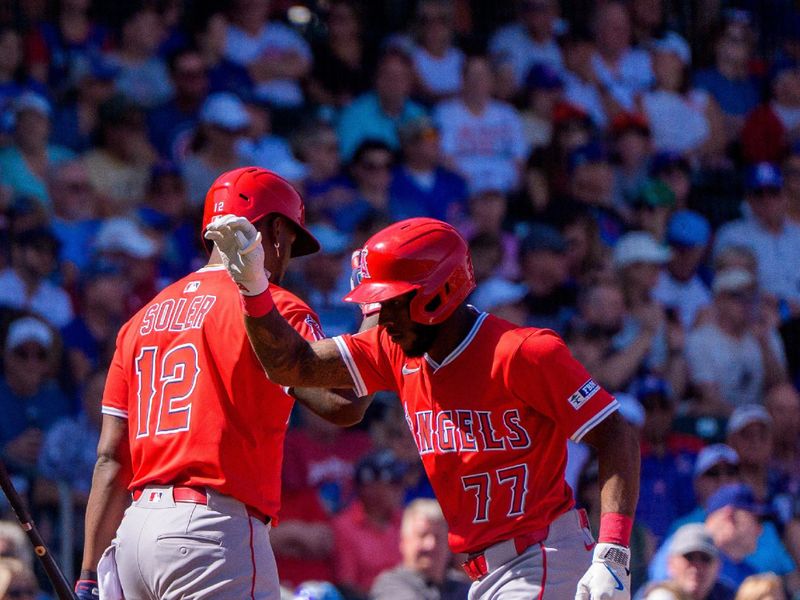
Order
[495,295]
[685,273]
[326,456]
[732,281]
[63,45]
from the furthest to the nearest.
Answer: [685,273]
[732,281]
[63,45]
[495,295]
[326,456]

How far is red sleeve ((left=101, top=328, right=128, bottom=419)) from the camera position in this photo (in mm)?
5102

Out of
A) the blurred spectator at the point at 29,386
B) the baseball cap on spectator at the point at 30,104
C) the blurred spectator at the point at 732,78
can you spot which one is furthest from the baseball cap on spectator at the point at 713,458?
the baseball cap on spectator at the point at 30,104

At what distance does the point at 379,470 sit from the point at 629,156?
4.09 metres

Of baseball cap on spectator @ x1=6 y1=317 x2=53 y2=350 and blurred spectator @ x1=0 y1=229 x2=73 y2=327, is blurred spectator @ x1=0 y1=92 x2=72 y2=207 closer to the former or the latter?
blurred spectator @ x1=0 y1=229 x2=73 y2=327

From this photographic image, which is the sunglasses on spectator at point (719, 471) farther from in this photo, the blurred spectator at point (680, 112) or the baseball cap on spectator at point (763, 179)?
the blurred spectator at point (680, 112)

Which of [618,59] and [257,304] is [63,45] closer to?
[618,59]

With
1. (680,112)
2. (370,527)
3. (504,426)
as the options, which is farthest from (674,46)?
(504,426)

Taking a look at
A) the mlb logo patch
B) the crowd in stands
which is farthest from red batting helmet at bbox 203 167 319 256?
the crowd in stands

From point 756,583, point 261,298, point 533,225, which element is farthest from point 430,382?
point 533,225

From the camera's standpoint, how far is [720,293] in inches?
414

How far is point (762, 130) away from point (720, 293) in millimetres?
2232

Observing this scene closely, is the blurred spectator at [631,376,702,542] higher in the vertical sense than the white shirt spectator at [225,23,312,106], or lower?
lower

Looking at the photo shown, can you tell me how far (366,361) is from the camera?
4.95 meters

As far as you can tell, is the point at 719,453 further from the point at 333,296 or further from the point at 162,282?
the point at 162,282
